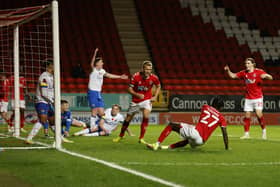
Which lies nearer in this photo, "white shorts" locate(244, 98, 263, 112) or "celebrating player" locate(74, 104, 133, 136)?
"white shorts" locate(244, 98, 263, 112)

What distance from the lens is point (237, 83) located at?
26094mm

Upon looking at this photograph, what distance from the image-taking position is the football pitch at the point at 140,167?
607 cm

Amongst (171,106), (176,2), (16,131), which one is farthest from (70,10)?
(16,131)

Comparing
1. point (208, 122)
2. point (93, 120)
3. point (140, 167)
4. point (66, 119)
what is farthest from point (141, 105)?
point (140, 167)

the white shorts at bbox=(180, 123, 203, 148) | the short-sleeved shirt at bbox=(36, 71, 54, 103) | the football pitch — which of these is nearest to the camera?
the football pitch

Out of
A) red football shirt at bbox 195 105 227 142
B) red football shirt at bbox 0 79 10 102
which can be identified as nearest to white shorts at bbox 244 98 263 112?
red football shirt at bbox 195 105 227 142

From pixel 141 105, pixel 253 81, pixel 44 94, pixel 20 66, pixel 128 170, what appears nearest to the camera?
pixel 128 170

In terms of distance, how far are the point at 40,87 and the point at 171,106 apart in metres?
11.2

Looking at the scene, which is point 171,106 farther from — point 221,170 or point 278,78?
point 221,170

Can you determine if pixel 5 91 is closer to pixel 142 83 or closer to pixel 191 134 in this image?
pixel 142 83

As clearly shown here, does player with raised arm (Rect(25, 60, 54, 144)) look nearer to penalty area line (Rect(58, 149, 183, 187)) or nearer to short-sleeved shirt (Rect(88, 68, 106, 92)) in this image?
short-sleeved shirt (Rect(88, 68, 106, 92))

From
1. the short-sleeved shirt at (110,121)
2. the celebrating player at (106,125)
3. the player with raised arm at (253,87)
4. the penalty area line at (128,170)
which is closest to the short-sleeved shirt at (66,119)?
the celebrating player at (106,125)

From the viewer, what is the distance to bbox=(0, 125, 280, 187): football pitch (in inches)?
239

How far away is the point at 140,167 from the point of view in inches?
286
